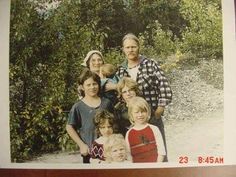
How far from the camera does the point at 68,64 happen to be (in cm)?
65

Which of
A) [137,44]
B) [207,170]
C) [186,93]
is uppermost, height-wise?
[137,44]

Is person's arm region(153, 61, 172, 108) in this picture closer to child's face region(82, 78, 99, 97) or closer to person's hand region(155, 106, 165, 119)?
person's hand region(155, 106, 165, 119)

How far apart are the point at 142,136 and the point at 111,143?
0.21 feet

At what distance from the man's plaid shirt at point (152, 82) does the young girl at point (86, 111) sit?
0.06m

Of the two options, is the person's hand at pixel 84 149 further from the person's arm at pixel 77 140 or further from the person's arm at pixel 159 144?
the person's arm at pixel 159 144

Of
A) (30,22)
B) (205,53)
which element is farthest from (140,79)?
(30,22)

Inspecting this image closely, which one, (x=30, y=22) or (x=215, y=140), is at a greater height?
→ (x=30, y=22)

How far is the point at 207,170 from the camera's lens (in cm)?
61

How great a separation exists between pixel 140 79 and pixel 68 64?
0.51 ft

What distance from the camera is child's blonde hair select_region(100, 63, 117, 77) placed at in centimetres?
64

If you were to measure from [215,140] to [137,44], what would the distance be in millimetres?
251

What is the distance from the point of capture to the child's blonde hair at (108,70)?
2.09 feet

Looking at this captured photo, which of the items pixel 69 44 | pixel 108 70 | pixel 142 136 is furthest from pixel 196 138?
pixel 69 44
